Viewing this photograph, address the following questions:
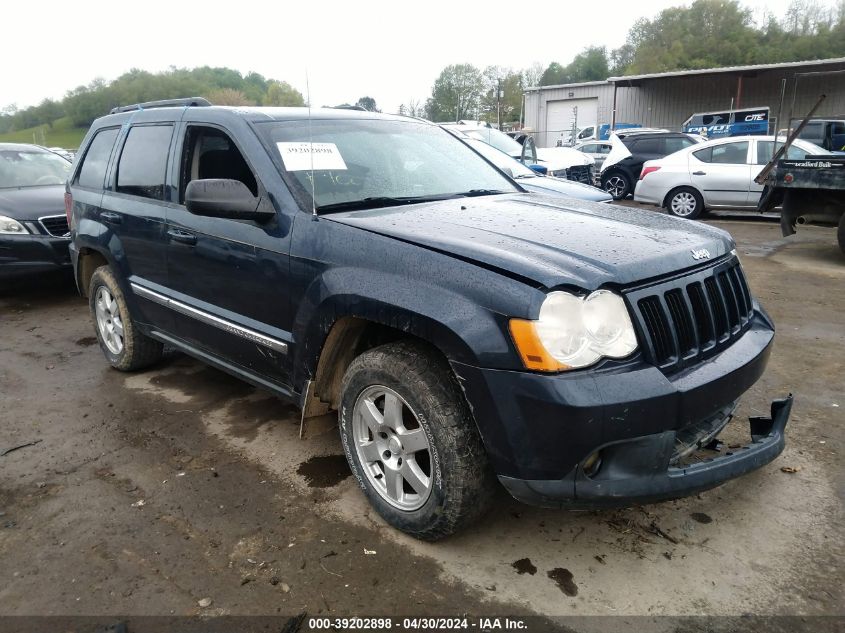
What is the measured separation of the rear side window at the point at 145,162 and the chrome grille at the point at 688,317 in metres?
2.79

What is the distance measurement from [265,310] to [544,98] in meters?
40.5

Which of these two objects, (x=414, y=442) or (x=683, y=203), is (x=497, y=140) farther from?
(x=414, y=442)

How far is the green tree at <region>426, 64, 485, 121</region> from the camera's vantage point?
186ft

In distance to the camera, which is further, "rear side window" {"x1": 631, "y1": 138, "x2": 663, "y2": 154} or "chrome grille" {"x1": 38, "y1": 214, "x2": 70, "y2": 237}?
"rear side window" {"x1": 631, "y1": 138, "x2": 663, "y2": 154}

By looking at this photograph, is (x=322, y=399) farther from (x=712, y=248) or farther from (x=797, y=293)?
(x=797, y=293)

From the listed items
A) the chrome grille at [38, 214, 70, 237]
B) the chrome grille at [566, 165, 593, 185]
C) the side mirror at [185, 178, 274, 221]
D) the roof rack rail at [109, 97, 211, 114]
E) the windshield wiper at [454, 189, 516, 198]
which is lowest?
the chrome grille at [566, 165, 593, 185]

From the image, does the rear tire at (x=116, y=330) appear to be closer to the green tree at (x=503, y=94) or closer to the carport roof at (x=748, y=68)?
the carport roof at (x=748, y=68)

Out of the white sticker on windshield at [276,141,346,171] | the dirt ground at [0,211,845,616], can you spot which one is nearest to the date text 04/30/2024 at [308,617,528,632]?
the dirt ground at [0,211,845,616]

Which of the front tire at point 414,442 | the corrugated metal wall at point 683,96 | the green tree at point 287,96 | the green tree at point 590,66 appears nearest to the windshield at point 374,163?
the green tree at point 287,96

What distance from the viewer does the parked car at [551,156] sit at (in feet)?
34.3

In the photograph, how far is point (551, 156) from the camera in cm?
1310

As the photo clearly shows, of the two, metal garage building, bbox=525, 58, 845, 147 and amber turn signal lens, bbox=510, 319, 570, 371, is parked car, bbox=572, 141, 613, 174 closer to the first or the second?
metal garage building, bbox=525, 58, 845, 147

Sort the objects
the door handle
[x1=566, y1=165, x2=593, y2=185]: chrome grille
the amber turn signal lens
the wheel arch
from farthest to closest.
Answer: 1. [x1=566, y1=165, x2=593, y2=185]: chrome grille
2. the wheel arch
3. the door handle
4. the amber turn signal lens

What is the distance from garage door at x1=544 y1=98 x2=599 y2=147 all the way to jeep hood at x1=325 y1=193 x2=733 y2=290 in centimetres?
3597
